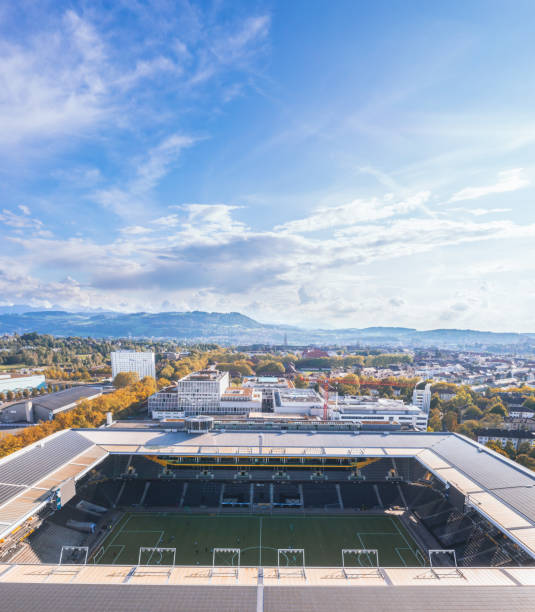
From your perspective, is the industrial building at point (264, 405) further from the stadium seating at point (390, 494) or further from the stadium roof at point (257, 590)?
the stadium roof at point (257, 590)

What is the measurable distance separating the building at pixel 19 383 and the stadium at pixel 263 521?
6113cm

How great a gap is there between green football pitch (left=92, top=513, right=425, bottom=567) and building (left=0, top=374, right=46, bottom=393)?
6997 centimetres

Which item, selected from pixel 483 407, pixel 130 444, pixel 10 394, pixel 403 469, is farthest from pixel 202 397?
pixel 483 407

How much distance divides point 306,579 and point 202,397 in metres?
49.1

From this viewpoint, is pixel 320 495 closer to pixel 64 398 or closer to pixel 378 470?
pixel 378 470

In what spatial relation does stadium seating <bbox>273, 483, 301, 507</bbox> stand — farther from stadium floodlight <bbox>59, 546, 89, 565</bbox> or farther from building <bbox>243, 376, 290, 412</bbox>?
building <bbox>243, 376, 290, 412</bbox>

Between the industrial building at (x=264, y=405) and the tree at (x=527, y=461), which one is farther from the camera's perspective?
the industrial building at (x=264, y=405)

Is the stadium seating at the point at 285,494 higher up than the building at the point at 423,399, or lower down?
lower down

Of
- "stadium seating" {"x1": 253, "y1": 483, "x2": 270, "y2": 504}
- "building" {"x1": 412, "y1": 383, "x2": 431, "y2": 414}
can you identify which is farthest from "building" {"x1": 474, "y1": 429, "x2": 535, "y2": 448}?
"stadium seating" {"x1": 253, "y1": 483, "x2": 270, "y2": 504}

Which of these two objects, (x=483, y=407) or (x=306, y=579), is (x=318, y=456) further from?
(x=483, y=407)

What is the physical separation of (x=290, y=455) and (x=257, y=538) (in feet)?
25.7

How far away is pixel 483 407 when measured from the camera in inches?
2813

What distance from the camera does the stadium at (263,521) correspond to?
18.1 metres

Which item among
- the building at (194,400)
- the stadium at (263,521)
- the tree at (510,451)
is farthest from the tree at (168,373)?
the tree at (510,451)
